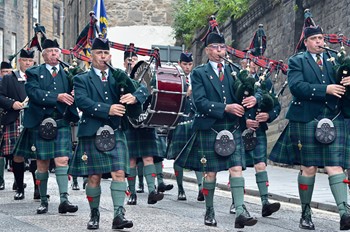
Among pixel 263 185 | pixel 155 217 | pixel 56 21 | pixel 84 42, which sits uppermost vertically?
pixel 56 21

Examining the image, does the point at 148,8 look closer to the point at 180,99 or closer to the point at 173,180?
the point at 173,180

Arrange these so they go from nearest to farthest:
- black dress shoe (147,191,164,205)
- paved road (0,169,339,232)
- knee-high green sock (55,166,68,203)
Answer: paved road (0,169,339,232) < knee-high green sock (55,166,68,203) < black dress shoe (147,191,164,205)

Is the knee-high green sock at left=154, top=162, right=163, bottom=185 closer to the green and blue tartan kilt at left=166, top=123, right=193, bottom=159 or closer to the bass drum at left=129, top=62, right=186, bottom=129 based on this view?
the green and blue tartan kilt at left=166, top=123, right=193, bottom=159

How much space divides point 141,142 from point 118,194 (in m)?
3.33

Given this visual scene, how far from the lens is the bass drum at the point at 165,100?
10.2 metres

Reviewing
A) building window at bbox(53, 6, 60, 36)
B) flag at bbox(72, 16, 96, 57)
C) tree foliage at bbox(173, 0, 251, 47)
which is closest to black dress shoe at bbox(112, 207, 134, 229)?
flag at bbox(72, 16, 96, 57)

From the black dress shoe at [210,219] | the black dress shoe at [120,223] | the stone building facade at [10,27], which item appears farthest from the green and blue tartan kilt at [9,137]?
the stone building facade at [10,27]

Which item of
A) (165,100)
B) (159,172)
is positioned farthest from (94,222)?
(159,172)

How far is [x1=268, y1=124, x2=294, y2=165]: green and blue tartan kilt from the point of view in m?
8.87

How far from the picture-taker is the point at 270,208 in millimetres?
9586

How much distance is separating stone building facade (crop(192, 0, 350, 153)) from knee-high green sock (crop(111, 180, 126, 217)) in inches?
327

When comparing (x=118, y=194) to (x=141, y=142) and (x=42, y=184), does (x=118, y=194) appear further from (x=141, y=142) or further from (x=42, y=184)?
(x=141, y=142)

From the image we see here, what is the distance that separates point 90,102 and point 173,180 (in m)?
8.78

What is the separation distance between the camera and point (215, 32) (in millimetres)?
8898
